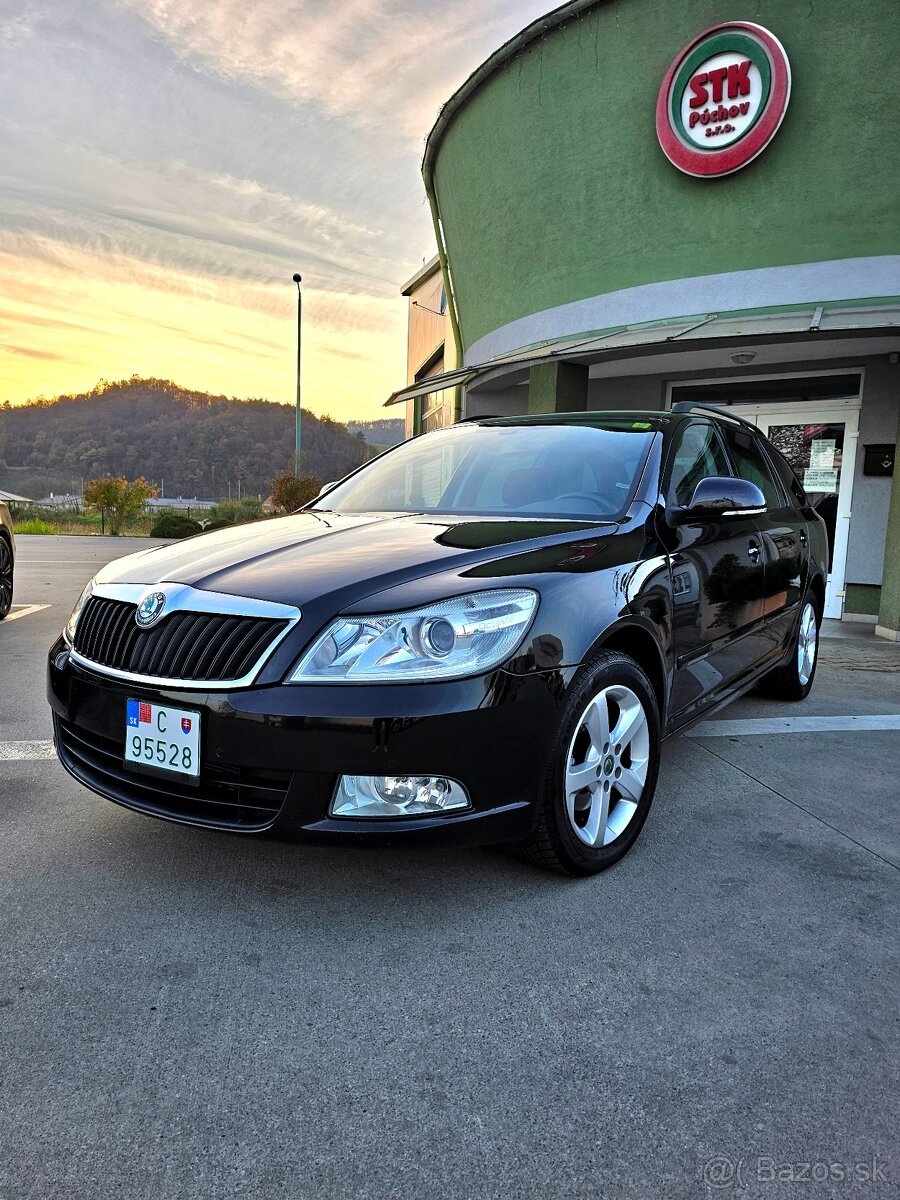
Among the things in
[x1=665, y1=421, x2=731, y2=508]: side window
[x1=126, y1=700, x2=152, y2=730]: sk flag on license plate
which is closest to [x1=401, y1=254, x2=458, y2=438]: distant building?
[x1=665, y1=421, x2=731, y2=508]: side window

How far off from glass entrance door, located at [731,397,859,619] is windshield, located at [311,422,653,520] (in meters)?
6.46

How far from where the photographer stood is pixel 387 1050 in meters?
1.81

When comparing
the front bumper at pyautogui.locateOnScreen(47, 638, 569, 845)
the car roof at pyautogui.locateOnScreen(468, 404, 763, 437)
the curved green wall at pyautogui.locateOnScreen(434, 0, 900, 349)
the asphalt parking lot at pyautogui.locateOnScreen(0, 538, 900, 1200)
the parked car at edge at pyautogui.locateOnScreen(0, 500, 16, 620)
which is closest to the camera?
the asphalt parking lot at pyautogui.locateOnScreen(0, 538, 900, 1200)

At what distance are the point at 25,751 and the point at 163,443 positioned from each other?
379 ft

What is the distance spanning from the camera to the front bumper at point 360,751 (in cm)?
211

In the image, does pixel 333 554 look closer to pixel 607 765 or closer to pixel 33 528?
pixel 607 765

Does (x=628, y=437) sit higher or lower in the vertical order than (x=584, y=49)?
lower

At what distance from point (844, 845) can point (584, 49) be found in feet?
31.5

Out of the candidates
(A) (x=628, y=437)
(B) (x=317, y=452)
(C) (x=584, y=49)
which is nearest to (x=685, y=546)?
(A) (x=628, y=437)

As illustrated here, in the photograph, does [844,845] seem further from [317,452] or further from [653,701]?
[317,452]

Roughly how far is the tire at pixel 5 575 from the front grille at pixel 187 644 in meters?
5.82

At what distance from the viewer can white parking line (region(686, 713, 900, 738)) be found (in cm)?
443

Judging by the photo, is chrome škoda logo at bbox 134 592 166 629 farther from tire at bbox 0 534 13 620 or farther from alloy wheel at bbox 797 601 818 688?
tire at bbox 0 534 13 620

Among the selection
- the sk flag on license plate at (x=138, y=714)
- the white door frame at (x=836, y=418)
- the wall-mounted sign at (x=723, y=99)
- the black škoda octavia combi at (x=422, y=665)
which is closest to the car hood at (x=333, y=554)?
the black škoda octavia combi at (x=422, y=665)
